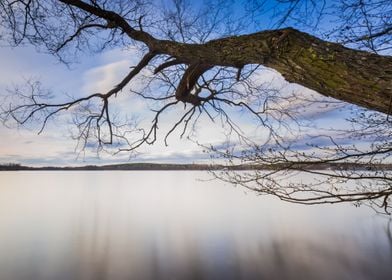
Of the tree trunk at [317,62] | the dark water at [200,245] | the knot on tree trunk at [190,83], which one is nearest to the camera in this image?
the tree trunk at [317,62]

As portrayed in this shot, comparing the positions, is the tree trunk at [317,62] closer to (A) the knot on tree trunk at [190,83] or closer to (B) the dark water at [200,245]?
(A) the knot on tree trunk at [190,83]

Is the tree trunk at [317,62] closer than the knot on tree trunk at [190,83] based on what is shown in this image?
Yes

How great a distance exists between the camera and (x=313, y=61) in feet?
6.74

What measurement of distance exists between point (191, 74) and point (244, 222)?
1118cm

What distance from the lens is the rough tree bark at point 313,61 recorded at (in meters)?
1.82

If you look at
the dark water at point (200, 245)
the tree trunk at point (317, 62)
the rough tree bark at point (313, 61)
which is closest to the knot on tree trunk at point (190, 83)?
the rough tree bark at point (313, 61)

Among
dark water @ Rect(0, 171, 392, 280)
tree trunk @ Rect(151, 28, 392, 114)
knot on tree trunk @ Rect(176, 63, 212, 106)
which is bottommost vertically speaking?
dark water @ Rect(0, 171, 392, 280)

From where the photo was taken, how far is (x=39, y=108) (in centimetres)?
397

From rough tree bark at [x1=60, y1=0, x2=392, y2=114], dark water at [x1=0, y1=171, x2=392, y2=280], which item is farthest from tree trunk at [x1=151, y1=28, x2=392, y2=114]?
dark water at [x1=0, y1=171, x2=392, y2=280]

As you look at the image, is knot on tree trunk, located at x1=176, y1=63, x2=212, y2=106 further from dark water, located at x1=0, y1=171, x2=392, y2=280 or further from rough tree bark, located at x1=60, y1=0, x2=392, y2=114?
dark water, located at x1=0, y1=171, x2=392, y2=280

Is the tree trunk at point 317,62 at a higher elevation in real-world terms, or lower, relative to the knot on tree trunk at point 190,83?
lower

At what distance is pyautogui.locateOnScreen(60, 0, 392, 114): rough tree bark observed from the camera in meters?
1.82

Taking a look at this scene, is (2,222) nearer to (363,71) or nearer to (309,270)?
(309,270)

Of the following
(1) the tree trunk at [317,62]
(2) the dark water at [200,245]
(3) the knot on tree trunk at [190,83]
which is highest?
(3) the knot on tree trunk at [190,83]
